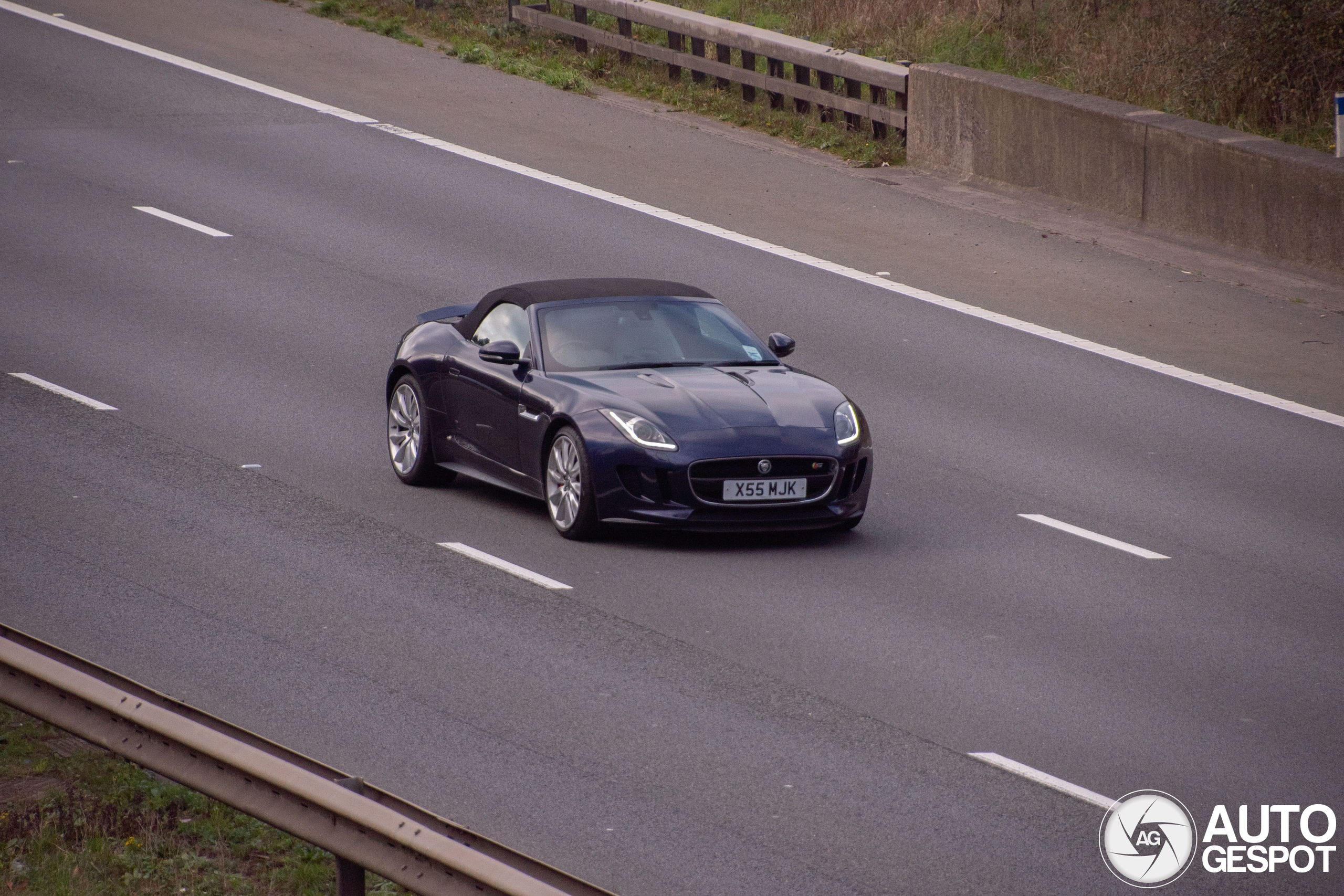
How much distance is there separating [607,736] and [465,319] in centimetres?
534

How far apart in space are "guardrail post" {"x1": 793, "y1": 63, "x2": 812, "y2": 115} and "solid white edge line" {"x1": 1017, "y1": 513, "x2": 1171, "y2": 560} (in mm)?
12324

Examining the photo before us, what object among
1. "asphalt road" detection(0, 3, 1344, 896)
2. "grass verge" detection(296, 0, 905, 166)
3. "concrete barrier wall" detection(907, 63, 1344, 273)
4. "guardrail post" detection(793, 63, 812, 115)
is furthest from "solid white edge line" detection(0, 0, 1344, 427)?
"guardrail post" detection(793, 63, 812, 115)

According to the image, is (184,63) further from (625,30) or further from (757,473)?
(757,473)

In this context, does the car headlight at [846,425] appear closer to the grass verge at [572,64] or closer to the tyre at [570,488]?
the tyre at [570,488]

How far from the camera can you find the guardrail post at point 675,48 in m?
25.4

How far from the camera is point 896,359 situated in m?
16.2

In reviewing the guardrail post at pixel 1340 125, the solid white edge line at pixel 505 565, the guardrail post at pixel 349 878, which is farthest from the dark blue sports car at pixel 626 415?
the guardrail post at pixel 1340 125

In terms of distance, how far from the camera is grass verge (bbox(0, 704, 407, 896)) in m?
6.51

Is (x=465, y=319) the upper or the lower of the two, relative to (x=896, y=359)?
upper

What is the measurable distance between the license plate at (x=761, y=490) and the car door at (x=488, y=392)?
157 centimetres

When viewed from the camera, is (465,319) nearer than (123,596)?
No

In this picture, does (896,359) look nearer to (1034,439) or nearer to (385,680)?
(1034,439)

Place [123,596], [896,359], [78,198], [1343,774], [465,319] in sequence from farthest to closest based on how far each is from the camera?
1. [78,198]
2. [896,359]
3. [465,319]
4. [123,596]
5. [1343,774]

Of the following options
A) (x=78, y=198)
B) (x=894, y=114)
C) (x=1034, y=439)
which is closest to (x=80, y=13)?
(x=78, y=198)
